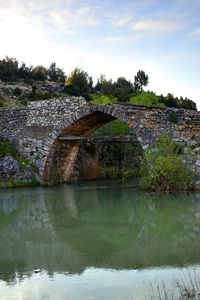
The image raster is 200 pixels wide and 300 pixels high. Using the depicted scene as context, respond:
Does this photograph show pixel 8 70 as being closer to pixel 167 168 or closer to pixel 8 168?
pixel 8 168

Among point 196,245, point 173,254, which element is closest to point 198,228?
point 196,245

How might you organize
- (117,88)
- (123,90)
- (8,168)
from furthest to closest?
(117,88)
(123,90)
(8,168)

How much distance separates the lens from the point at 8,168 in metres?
18.0

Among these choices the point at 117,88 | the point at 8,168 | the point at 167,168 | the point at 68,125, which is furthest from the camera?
the point at 117,88

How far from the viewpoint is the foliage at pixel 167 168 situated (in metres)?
14.1

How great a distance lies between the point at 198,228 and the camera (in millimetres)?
9227

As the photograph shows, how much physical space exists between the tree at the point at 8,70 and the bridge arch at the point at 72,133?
2285 cm

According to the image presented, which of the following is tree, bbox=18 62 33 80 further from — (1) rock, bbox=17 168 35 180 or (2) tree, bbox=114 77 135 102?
(1) rock, bbox=17 168 35 180

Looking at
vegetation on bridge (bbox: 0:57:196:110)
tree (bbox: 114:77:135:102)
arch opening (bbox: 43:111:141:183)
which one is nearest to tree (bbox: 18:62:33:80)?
vegetation on bridge (bbox: 0:57:196:110)

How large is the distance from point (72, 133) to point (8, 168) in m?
2.63

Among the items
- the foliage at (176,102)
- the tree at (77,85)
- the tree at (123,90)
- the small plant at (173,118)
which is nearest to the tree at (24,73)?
the tree at (77,85)

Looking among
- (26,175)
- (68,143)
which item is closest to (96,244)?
(26,175)

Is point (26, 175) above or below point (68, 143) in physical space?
below

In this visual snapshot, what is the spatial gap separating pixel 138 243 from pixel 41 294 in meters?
2.91
